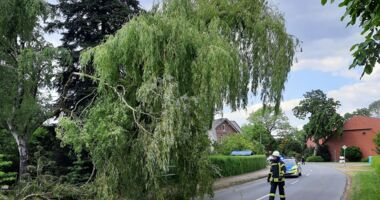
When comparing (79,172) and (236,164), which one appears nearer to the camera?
(79,172)

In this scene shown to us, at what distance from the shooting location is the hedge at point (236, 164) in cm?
3228

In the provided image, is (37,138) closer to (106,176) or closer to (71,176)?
(71,176)

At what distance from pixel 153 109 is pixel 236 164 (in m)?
25.5

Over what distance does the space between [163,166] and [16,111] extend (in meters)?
8.84

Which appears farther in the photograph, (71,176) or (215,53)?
(71,176)

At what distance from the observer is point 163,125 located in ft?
37.5

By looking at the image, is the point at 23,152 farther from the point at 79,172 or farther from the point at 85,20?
the point at 85,20

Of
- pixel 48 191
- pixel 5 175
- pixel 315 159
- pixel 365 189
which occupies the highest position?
pixel 315 159

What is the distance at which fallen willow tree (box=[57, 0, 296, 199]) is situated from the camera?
11688 millimetres

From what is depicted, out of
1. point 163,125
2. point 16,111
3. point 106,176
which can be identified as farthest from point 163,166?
point 16,111

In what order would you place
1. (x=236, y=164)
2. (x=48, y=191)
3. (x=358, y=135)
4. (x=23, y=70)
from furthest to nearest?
1. (x=358, y=135)
2. (x=236, y=164)
3. (x=23, y=70)
4. (x=48, y=191)

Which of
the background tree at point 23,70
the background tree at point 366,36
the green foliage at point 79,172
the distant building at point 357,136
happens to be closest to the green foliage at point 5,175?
the background tree at point 23,70

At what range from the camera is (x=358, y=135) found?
79.6 meters

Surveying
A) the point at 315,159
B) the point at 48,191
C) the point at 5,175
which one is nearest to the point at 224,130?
the point at 315,159
